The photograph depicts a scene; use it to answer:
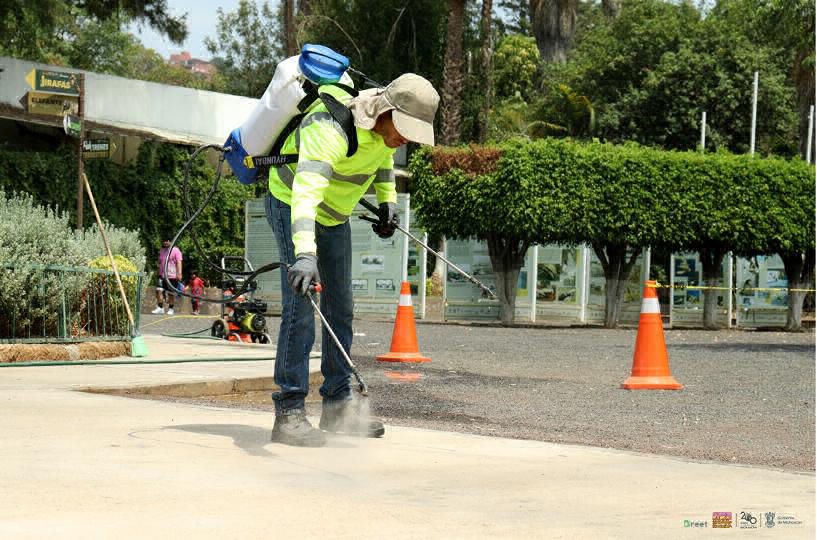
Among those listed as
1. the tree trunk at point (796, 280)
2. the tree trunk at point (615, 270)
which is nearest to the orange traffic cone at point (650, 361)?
the tree trunk at point (615, 270)

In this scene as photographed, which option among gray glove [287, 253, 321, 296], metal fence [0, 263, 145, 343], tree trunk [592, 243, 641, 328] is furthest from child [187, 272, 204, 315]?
gray glove [287, 253, 321, 296]

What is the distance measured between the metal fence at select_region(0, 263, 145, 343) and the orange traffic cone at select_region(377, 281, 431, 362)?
317 centimetres

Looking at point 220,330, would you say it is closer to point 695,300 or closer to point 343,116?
point 343,116

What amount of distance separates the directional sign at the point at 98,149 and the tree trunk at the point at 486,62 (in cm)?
2201

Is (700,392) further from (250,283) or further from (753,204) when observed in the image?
(753,204)

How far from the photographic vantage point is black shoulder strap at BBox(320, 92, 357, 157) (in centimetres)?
584

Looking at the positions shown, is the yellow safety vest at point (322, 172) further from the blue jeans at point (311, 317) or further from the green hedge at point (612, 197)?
the green hedge at point (612, 197)

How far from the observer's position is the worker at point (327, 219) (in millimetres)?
5715

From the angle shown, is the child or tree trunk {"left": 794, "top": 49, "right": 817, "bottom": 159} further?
tree trunk {"left": 794, "top": 49, "right": 817, "bottom": 159}

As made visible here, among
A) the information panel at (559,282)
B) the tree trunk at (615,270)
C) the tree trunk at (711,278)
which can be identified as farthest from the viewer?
the information panel at (559,282)

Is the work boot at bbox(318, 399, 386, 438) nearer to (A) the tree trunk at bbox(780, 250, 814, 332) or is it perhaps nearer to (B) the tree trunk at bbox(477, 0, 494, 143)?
(A) the tree trunk at bbox(780, 250, 814, 332)

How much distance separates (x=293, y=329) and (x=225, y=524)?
2.21m

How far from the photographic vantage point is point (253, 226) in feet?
Answer: 104

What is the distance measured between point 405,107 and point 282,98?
0.60m
